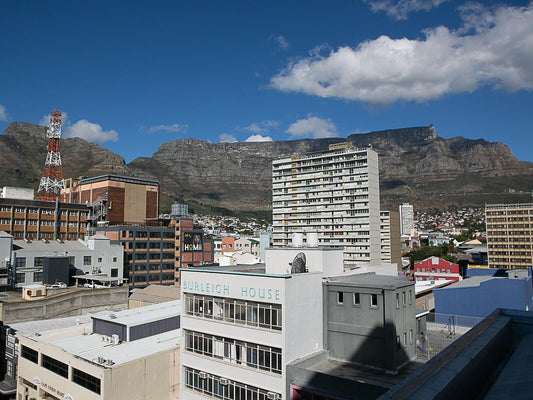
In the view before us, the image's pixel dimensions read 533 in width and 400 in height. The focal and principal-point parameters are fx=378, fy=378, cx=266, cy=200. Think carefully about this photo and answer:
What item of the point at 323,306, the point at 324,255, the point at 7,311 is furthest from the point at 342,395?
the point at 7,311

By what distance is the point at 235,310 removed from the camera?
23391 mm

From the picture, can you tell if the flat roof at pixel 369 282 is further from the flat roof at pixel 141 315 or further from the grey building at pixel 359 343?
the flat roof at pixel 141 315

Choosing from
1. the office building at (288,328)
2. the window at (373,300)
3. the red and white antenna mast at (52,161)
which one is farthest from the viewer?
the red and white antenna mast at (52,161)

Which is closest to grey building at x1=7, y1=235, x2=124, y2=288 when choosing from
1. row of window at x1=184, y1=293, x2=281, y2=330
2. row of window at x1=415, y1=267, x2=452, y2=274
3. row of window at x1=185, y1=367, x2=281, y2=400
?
row of window at x1=184, y1=293, x2=281, y2=330

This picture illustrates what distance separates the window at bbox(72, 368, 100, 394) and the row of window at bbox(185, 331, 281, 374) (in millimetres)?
6060

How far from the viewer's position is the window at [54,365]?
90.5ft

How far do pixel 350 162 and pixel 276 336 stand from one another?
89.3m

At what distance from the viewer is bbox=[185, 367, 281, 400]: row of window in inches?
850

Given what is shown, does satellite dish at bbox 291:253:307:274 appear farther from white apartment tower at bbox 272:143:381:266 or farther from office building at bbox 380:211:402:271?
office building at bbox 380:211:402:271

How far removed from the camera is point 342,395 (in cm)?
1798

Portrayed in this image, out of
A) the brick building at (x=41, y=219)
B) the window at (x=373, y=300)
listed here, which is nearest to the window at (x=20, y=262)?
the brick building at (x=41, y=219)

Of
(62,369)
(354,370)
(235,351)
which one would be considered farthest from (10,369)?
(354,370)

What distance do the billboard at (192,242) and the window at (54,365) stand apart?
2028 inches

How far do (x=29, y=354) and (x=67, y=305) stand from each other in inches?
532
